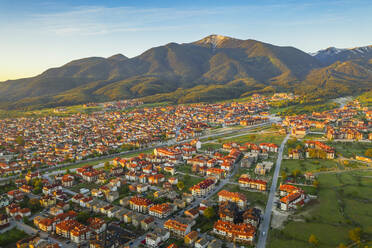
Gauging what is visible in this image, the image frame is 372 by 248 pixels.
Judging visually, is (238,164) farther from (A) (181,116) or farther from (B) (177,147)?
(A) (181,116)

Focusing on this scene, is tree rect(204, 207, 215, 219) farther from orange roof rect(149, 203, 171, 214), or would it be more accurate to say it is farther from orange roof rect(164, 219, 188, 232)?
orange roof rect(149, 203, 171, 214)

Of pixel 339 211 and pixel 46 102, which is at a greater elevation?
pixel 46 102

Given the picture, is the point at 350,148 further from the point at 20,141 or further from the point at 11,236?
the point at 20,141

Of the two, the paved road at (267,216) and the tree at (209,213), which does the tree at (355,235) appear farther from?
the tree at (209,213)

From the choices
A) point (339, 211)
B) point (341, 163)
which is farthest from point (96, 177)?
point (341, 163)

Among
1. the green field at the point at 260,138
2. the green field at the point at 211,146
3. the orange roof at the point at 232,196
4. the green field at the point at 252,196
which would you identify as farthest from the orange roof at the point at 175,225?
the green field at the point at 260,138

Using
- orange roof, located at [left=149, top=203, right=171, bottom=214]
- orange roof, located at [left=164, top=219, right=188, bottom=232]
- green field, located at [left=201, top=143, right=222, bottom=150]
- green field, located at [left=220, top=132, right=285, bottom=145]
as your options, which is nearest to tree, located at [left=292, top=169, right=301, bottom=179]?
green field, located at [left=201, top=143, right=222, bottom=150]

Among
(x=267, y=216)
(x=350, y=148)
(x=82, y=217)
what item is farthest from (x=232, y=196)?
(x=350, y=148)
